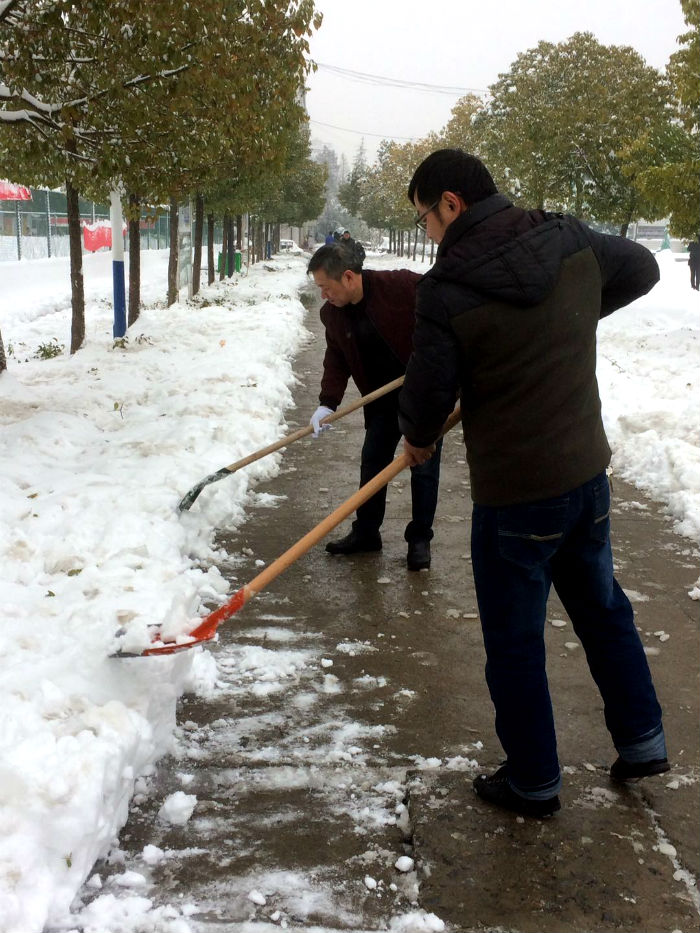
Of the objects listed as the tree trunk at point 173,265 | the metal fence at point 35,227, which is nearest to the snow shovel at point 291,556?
the tree trunk at point 173,265

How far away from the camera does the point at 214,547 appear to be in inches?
203

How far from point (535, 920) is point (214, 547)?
3.18 metres

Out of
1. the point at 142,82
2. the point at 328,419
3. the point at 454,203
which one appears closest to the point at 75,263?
the point at 142,82

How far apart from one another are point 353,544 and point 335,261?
1.69 meters

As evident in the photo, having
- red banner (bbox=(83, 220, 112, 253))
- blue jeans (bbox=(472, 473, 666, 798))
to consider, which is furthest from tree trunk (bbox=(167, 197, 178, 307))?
red banner (bbox=(83, 220, 112, 253))

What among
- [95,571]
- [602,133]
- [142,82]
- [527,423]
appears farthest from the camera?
[602,133]

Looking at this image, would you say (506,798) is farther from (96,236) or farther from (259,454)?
(96,236)

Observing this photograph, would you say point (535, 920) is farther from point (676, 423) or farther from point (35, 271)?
point (35, 271)

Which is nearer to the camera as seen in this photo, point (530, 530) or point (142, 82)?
point (530, 530)

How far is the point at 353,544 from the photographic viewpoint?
17.0 ft

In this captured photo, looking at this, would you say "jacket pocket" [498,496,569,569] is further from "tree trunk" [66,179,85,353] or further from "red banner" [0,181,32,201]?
"red banner" [0,181,32,201]

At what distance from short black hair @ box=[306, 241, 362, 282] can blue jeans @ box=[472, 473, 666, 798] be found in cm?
209

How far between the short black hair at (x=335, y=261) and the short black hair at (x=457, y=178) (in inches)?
70.4

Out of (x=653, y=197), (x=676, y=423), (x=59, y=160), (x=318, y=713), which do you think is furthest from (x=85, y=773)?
(x=653, y=197)
